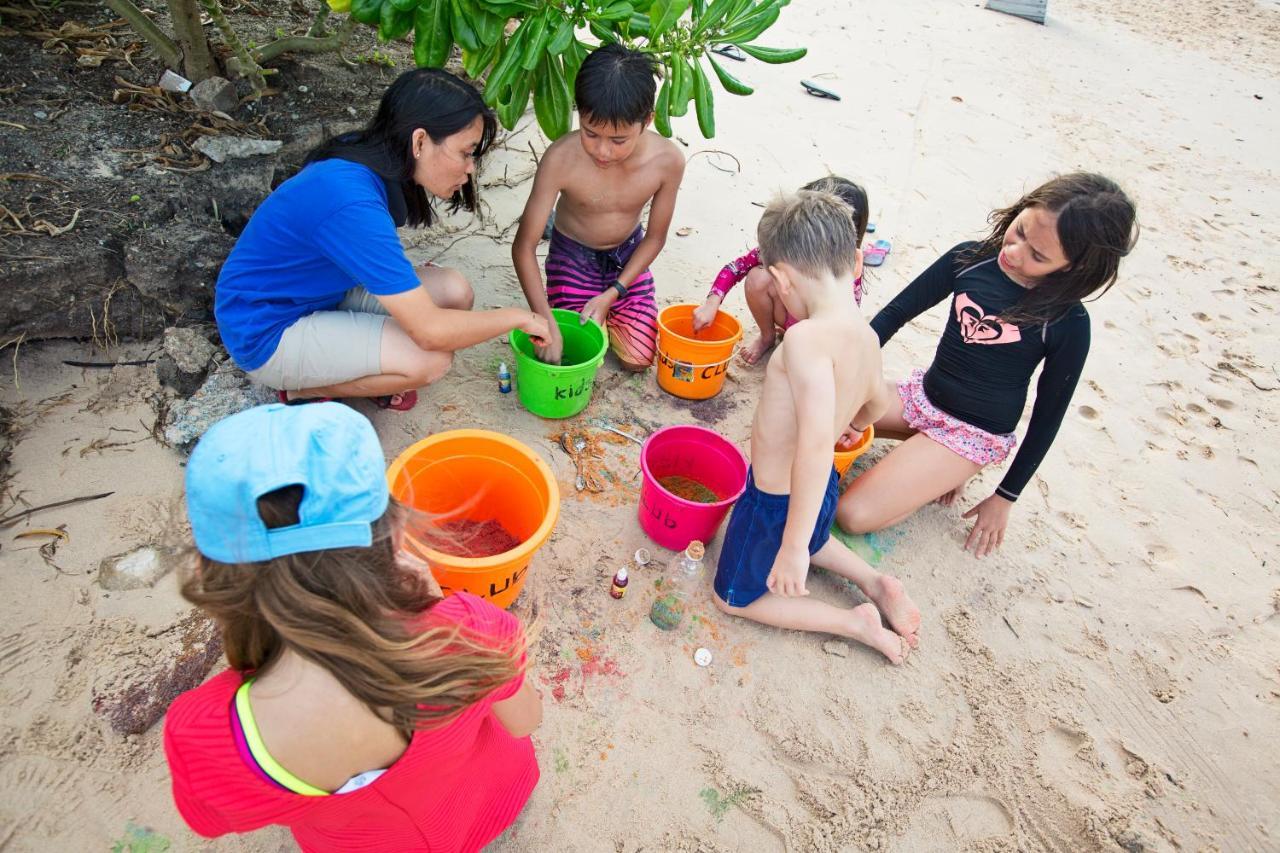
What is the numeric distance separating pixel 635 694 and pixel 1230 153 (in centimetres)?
700

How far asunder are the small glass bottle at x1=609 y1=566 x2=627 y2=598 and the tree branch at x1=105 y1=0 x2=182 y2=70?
297cm

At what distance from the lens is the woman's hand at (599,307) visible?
278cm

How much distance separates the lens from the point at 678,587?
88.5 inches

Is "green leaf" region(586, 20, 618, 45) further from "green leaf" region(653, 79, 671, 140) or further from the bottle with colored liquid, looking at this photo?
the bottle with colored liquid

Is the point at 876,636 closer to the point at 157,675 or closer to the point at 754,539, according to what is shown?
the point at 754,539

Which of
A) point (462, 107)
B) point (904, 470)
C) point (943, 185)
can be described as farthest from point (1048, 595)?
point (943, 185)

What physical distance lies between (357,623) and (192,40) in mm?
3242

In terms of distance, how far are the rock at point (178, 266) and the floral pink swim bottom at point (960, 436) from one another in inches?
105

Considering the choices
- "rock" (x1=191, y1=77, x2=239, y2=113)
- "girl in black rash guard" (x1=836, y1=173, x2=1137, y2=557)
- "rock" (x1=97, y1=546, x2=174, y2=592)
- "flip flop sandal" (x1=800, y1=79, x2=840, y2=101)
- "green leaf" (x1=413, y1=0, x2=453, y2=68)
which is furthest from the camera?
"flip flop sandal" (x1=800, y1=79, x2=840, y2=101)

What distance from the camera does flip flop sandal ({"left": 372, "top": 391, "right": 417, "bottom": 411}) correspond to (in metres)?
2.59

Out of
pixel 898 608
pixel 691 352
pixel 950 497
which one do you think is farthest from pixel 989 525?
pixel 691 352

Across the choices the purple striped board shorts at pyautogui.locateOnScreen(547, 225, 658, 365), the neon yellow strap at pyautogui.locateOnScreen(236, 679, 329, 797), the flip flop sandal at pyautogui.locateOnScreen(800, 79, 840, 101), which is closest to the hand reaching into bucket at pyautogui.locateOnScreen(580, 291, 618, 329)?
the purple striped board shorts at pyautogui.locateOnScreen(547, 225, 658, 365)

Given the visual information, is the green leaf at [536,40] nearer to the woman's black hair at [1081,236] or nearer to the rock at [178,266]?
the rock at [178,266]

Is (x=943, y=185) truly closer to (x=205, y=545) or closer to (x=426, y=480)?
(x=426, y=480)
